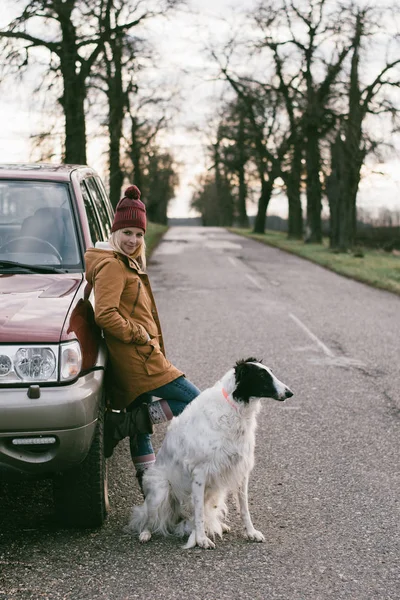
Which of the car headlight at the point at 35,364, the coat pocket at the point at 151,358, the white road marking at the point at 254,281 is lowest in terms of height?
the white road marking at the point at 254,281

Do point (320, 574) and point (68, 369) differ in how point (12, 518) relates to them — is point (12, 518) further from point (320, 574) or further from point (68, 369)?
point (320, 574)

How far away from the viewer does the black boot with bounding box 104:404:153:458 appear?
4.71 meters

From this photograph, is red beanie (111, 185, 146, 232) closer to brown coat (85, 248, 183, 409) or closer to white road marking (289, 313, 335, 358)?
brown coat (85, 248, 183, 409)

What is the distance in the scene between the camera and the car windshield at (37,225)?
5.34 metres

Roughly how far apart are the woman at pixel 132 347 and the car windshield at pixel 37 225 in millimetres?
630

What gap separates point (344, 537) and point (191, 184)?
9232cm

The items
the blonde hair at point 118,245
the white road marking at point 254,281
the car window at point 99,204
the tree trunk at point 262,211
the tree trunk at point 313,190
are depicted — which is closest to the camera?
the blonde hair at point 118,245

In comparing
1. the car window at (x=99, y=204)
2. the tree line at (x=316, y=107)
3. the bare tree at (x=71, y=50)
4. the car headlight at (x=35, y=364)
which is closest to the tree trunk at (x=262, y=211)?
the tree line at (x=316, y=107)

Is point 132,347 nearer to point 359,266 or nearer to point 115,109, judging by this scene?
point 359,266

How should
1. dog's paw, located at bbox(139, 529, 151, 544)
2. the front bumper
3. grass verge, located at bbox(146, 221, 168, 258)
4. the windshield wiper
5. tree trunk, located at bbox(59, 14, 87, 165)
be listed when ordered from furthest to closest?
grass verge, located at bbox(146, 221, 168, 258)
tree trunk, located at bbox(59, 14, 87, 165)
the windshield wiper
dog's paw, located at bbox(139, 529, 151, 544)
the front bumper

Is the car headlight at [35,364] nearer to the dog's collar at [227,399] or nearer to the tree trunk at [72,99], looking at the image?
the dog's collar at [227,399]

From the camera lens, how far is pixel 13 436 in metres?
3.79

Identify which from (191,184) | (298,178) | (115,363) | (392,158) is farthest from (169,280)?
(191,184)

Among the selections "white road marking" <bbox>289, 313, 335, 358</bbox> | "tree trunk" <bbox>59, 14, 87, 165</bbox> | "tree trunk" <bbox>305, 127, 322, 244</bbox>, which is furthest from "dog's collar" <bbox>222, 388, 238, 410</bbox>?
"tree trunk" <bbox>305, 127, 322, 244</bbox>
